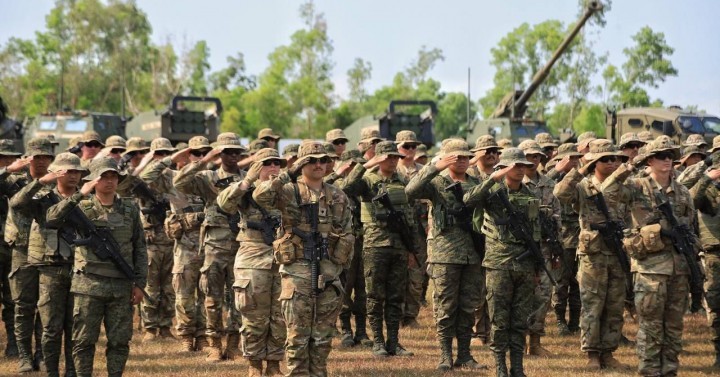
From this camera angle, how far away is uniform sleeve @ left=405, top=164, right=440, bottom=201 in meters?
8.81

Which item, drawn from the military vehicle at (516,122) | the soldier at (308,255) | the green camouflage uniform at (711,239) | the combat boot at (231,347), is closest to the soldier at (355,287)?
the combat boot at (231,347)

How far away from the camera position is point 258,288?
897cm

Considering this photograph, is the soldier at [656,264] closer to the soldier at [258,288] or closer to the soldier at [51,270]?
the soldier at [258,288]

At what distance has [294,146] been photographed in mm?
10398

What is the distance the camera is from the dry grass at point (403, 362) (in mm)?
9633

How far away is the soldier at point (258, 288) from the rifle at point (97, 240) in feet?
3.87

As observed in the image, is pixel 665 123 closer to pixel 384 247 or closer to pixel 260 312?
pixel 384 247

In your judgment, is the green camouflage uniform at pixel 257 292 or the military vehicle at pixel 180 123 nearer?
the green camouflage uniform at pixel 257 292

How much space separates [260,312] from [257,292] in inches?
7.7

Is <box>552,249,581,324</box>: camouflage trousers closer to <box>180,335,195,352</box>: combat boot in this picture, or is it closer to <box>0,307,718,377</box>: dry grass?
<box>0,307,718,377</box>: dry grass

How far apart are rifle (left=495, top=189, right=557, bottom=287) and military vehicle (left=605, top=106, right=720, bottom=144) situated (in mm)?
13767

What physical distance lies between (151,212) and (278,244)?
12.4ft

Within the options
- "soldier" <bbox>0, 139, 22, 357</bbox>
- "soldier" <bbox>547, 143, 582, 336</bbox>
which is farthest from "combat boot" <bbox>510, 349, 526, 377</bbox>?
"soldier" <bbox>0, 139, 22, 357</bbox>

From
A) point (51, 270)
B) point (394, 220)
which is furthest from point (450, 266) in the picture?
point (51, 270)
